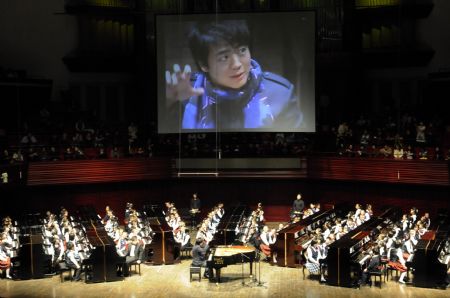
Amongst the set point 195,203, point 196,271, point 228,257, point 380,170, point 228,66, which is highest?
point 228,66

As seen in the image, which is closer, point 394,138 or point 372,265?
point 372,265

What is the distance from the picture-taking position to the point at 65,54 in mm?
33125

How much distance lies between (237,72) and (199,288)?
38.9ft

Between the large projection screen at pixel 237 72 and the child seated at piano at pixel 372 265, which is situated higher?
the large projection screen at pixel 237 72

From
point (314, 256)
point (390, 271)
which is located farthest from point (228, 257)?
point (390, 271)

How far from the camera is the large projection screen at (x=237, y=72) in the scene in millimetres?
28766

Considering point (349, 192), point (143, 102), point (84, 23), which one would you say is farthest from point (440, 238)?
point (84, 23)

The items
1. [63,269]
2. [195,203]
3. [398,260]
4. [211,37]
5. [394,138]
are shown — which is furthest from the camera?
[211,37]

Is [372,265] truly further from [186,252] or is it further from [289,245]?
[186,252]

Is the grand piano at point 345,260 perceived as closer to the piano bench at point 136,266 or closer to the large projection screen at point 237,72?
the piano bench at point 136,266

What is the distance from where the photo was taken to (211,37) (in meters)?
28.9

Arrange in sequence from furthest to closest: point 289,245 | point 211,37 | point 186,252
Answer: point 211,37 → point 186,252 → point 289,245

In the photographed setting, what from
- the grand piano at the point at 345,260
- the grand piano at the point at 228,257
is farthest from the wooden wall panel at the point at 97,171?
the grand piano at the point at 345,260

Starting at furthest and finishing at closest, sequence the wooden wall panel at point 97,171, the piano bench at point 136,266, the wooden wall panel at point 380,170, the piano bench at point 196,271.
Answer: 1. the wooden wall panel at point 97,171
2. the wooden wall panel at point 380,170
3. the piano bench at point 136,266
4. the piano bench at point 196,271
